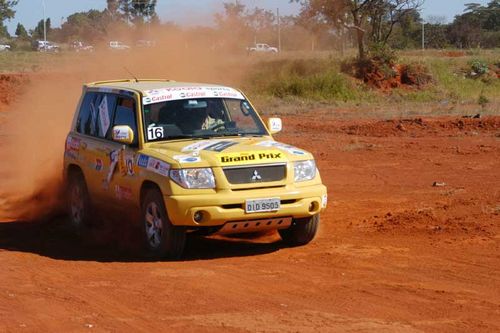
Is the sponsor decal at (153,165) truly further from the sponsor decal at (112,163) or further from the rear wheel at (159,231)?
the sponsor decal at (112,163)

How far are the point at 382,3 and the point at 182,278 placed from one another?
112 ft

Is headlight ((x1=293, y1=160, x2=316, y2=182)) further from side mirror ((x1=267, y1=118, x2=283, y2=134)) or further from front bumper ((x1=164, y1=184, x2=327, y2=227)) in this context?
side mirror ((x1=267, y1=118, x2=283, y2=134))

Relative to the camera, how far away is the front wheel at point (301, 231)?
948 cm

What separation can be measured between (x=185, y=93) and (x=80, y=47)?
24288 mm

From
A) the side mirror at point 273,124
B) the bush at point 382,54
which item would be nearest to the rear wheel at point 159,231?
the side mirror at point 273,124

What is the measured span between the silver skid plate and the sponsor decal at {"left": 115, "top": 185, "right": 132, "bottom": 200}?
1253mm

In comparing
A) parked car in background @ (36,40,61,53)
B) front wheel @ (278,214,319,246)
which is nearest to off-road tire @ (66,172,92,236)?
front wheel @ (278,214,319,246)

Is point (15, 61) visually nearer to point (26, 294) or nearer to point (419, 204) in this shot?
point (419, 204)

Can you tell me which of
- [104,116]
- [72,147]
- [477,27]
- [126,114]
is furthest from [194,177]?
[477,27]

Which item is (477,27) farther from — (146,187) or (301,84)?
(146,187)

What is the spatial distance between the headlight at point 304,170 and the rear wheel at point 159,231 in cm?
128

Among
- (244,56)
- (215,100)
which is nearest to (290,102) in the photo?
(244,56)

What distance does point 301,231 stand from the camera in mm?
9594

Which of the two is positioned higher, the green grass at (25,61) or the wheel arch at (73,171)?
the green grass at (25,61)
